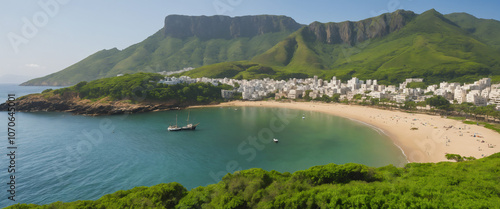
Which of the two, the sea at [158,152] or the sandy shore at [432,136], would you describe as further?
the sandy shore at [432,136]

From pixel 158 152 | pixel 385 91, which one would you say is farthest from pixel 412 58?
pixel 158 152

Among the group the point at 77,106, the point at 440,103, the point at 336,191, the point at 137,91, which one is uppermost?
the point at 137,91

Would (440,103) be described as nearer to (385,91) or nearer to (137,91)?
(385,91)

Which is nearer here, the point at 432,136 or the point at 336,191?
the point at 336,191

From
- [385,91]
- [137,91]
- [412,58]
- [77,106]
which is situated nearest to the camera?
[77,106]

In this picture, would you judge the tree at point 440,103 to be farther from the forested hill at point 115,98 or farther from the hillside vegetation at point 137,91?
the forested hill at point 115,98

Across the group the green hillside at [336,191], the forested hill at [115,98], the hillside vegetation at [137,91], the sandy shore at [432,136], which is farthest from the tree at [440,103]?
the forested hill at [115,98]

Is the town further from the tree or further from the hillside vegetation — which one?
the hillside vegetation

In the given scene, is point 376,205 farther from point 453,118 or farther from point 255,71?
point 255,71
